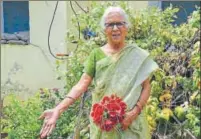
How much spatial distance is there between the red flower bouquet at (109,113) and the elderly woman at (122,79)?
0.16 ft

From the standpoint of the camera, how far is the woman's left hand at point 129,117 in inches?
139

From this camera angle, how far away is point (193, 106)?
4.18m

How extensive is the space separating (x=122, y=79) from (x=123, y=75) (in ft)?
0.08

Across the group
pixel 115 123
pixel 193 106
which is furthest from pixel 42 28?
pixel 115 123

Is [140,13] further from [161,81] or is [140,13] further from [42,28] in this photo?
[42,28]

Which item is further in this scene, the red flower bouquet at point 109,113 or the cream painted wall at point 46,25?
the cream painted wall at point 46,25

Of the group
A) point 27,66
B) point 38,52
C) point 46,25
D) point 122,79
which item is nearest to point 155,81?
point 122,79

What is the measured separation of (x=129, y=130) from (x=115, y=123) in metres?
0.14

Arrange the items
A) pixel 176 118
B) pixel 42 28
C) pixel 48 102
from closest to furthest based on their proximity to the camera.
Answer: pixel 176 118, pixel 48 102, pixel 42 28

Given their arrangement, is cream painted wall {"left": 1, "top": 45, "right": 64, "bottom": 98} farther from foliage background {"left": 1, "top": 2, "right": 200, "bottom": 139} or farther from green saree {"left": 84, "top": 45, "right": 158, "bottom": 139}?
green saree {"left": 84, "top": 45, "right": 158, "bottom": 139}

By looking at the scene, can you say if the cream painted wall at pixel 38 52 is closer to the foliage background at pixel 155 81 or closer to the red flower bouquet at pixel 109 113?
the foliage background at pixel 155 81

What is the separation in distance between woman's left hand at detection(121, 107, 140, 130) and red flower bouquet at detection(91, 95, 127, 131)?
0.10ft

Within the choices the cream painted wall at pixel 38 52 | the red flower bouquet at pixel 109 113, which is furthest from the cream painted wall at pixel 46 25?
the red flower bouquet at pixel 109 113

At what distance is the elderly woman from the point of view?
11.7 ft
